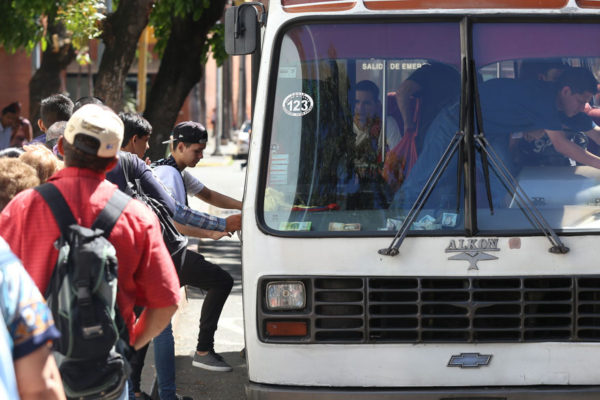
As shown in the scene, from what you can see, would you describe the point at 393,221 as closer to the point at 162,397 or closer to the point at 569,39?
the point at 569,39

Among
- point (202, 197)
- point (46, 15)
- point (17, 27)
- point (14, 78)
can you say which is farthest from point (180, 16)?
point (14, 78)

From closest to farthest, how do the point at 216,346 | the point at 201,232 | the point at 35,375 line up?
the point at 35,375 → the point at 201,232 → the point at 216,346

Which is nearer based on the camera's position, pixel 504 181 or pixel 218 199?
pixel 504 181

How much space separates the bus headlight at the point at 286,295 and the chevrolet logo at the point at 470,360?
0.75 m

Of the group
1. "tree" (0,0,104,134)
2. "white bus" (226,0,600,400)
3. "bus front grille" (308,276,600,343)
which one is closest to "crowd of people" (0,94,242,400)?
"white bus" (226,0,600,400)

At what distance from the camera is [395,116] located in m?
4.98

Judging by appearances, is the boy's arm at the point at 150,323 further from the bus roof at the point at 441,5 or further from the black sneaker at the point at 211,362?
the black sneaker at the point at 211,362

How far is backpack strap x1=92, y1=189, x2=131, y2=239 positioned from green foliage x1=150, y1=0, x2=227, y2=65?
8487 mm

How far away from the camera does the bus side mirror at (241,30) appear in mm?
5145

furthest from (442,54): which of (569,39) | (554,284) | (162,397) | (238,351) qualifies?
(238,351)

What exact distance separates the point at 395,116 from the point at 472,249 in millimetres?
769

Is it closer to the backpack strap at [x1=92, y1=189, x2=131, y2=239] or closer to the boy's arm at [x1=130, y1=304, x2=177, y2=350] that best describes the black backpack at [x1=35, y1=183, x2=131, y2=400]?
the backpack strap at [x1=92, y1=189, x2=131, y2=239]

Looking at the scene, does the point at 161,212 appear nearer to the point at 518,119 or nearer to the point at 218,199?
the point at 218,199

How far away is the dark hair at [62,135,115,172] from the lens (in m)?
3.39
